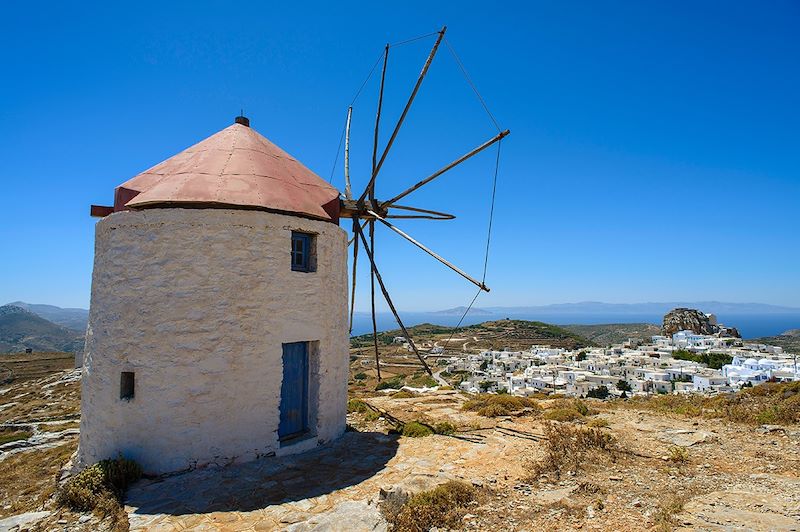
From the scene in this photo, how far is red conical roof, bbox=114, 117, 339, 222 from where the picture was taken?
7195mm

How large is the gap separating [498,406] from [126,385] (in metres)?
8.02

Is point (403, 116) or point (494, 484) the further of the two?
point (403, 116)

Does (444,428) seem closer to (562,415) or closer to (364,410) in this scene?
(364,410)

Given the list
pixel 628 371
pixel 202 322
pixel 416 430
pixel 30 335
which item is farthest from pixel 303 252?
pixel 30 335

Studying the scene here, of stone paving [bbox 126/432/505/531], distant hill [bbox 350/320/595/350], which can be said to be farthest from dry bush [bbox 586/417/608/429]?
distant hill [bbox 350/320/595/350]

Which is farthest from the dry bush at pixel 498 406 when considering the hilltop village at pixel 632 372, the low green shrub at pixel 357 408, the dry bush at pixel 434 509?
the hilltop village at pixel 632 372

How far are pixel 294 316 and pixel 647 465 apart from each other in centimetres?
626

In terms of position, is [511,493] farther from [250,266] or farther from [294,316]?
[250,266]

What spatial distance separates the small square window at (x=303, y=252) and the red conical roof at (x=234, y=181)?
0.49 metres

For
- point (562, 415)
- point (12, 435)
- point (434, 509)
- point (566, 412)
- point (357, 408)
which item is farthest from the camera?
point (12, 435)

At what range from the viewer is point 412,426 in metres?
9.15

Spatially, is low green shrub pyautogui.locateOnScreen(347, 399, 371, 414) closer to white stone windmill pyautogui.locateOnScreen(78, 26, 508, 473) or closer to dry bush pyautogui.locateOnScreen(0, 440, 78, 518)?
white stone windmill pyautogui.locateOnScreen(78, 26, 508, 473)

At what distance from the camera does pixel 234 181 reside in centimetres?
761

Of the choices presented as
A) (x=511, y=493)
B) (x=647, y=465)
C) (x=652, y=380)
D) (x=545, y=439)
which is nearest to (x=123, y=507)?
(x=511, y=493)
